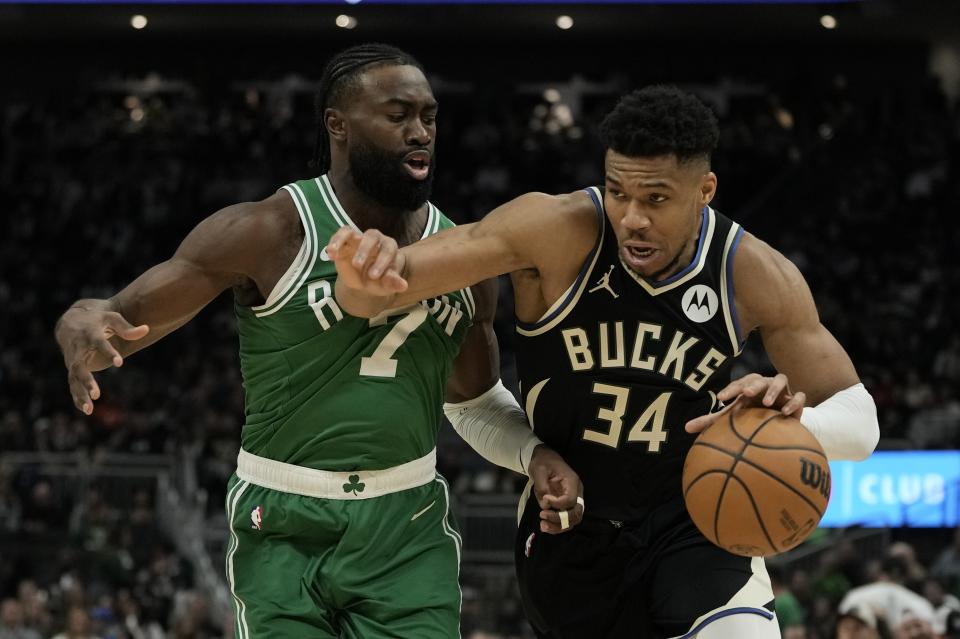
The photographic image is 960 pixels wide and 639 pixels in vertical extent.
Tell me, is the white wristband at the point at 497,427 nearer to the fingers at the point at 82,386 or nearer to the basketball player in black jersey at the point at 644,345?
the basketball player in black jersey at the point at 644,345

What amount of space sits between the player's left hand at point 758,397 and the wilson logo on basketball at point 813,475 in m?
0.15

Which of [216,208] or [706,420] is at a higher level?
[216,208]

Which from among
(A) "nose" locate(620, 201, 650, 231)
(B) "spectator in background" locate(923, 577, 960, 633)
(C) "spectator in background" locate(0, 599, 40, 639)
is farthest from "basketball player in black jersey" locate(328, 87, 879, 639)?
(C) "spectator in background" locate(0, 599, 40, 639)

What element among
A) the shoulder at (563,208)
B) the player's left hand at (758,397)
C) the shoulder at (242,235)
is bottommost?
the player's left hand at (758,397)

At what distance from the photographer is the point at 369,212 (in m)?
4.25

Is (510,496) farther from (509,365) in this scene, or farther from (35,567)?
(35,567)

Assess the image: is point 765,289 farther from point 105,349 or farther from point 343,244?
point 105,349

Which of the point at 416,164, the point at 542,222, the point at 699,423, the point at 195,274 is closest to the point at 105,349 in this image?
the point at 195,274

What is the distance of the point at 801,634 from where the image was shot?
8922 mm

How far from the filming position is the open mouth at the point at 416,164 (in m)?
4.17

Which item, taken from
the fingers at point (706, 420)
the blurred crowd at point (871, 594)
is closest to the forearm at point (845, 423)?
the fingers at point (706, 420)

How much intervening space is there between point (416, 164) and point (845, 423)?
58.6 inches

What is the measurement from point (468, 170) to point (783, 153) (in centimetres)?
484

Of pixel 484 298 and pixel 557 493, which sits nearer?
pixel 557 493
